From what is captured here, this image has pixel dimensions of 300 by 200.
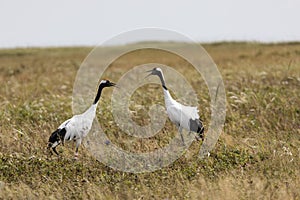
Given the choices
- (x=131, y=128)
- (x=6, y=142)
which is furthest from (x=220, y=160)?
(x=6, y=142)

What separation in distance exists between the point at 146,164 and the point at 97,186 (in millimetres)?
1291

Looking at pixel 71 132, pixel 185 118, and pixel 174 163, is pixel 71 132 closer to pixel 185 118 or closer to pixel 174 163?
pixel 174 163

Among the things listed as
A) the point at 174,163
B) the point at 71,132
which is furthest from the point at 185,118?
the point at 71,132

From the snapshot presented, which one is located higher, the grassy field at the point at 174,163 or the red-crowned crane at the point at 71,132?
the red-crowned crane at the point at 71,132

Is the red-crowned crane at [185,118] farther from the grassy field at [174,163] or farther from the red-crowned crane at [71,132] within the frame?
the red-crowned crane at [71,132]

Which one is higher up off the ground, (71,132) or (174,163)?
(71,132)

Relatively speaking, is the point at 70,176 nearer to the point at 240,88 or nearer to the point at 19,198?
the point at 19,198

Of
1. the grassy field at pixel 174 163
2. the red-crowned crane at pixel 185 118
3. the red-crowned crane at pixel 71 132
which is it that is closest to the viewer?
the grassy field at pixel 174 163

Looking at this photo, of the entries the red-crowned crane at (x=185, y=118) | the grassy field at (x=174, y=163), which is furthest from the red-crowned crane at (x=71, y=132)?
the red-crowned crane at (x=185, y=118)

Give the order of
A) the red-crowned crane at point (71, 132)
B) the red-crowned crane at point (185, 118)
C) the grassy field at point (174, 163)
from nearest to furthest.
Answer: the grassy field at point (174, 163)
the red-crowned crane at point (71, 132)
the red-crowned crane at point (185, 118)

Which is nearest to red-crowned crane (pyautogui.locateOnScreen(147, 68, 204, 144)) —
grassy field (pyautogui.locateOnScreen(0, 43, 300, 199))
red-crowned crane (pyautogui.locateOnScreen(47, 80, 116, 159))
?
grassy field (pyautogui.locateOnScreen(0, 43, 300, 199))

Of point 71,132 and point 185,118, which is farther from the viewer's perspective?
point 185,118

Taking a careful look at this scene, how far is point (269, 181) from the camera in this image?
25.1 feet

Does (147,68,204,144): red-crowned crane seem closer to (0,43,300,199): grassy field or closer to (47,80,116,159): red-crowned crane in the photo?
(0,43,300,199): grassy field
